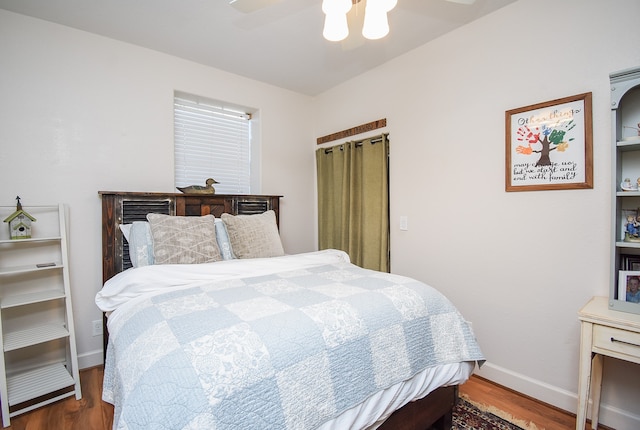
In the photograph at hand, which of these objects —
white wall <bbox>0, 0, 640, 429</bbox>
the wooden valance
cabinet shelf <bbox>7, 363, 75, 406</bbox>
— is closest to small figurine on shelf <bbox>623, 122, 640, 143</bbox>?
white wall <bbox>0, 0, 640, 429</bbox>

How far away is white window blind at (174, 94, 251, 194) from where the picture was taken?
2.82m

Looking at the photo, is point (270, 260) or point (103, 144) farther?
point (103, 144)

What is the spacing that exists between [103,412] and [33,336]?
2.20 feet

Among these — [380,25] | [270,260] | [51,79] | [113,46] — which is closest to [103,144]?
[51,79]

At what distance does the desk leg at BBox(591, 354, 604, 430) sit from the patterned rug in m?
0.39

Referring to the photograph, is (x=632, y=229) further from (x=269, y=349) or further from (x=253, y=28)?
(x=253, y=28)

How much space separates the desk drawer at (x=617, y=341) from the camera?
4.23 ft

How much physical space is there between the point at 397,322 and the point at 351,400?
1.25 feet

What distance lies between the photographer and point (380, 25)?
141 centimetres

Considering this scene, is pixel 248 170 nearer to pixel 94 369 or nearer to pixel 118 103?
pixel 118 103

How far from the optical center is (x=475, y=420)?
65.6 inches

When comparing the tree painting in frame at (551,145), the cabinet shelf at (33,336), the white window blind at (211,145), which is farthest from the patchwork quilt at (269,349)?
the white window blind at (211,145)

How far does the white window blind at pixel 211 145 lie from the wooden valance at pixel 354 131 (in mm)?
866

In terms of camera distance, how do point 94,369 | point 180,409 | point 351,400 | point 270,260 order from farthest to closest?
1. point 94,369
2. point 270,260
3. point 351,400
4. point 180,409
